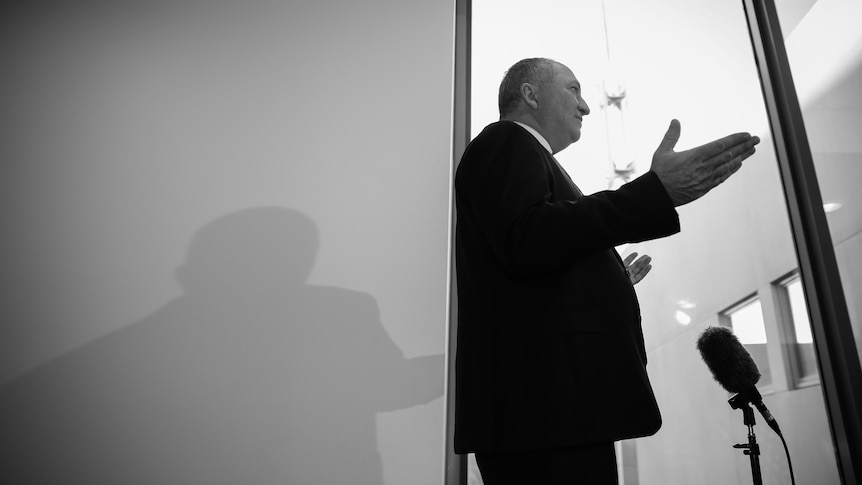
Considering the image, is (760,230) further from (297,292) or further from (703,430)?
(297,292)

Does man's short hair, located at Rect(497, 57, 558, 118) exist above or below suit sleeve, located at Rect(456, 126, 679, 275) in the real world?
above

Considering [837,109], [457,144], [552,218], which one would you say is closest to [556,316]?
[552,218]

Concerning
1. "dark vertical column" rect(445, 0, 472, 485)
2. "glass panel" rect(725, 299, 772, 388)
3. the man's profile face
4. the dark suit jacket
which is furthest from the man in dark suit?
"glass panel" rect(725, 299, 772, 388)

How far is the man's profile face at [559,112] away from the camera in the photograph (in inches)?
51.6

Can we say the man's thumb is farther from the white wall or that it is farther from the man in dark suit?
the white wall

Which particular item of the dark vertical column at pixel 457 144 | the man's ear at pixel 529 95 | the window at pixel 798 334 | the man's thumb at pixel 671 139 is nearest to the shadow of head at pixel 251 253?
the dark vertical column at pixel 457 144

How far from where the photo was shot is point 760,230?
→ 6.22 feet

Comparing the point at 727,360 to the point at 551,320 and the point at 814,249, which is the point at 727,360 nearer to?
the point at 814,249

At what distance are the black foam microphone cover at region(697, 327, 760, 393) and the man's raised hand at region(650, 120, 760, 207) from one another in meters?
1.01

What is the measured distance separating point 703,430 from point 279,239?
1.52 meters

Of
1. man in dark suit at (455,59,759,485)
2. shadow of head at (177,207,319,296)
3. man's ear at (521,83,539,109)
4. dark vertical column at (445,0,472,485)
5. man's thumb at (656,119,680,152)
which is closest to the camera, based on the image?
man in dark suit at (455,59,759,485)

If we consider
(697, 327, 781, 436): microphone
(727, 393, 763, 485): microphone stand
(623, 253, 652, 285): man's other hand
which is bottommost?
(727, 393, 763, 485): microphone stand

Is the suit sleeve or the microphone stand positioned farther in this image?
the microphone stand

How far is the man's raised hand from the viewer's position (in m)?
0.87
